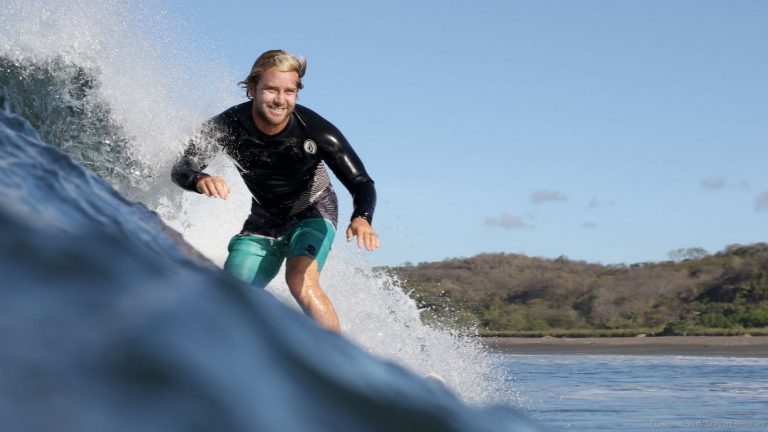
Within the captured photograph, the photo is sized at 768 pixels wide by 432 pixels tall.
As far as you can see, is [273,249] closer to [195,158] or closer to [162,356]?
[195,158]

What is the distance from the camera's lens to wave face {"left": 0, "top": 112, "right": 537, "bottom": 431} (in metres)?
0.81

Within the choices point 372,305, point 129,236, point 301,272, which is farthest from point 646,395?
point 129,236

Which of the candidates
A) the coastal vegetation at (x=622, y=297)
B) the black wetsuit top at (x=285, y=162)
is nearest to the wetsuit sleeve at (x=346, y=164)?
the black wetsuit top at (x=285, y=162)

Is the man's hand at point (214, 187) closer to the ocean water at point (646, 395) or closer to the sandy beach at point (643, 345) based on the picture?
the ocean water at point (646, 395)

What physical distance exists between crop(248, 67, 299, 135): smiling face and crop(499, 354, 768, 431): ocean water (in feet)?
11.9

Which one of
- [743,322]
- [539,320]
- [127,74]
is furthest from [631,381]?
[539,320]

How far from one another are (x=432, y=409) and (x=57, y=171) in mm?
1069

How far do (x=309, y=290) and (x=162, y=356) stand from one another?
13.4 feet

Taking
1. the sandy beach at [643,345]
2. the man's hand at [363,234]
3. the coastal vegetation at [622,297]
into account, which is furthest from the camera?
the coastal vegetation at [622,297]

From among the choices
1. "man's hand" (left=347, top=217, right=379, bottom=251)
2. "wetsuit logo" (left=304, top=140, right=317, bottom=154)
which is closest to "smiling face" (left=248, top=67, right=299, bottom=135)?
"wetsuit logo" (left=304, top=140, right=317, bottom=154)

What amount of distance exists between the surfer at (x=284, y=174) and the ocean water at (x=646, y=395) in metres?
3.12

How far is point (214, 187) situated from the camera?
4469 millimetres

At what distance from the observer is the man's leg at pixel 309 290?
491 centimetres

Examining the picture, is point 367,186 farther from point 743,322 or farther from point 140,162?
point 743,322
